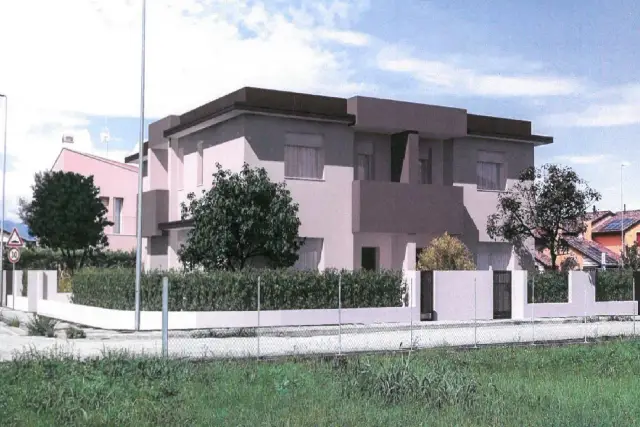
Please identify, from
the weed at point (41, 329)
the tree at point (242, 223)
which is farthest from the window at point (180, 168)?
the weed at point (41, 329)

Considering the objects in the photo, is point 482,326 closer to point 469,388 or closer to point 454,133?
point 454,133

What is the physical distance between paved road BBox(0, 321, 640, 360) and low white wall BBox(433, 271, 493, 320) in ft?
5.06

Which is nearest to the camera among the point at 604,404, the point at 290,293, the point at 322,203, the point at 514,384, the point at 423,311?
the point at 604,404

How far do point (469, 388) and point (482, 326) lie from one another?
17.2m

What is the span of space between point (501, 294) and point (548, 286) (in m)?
2.64

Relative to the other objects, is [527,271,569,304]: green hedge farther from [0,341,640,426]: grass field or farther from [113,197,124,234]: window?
[113,197,124,234]: window

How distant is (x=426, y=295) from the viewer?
30203 mm

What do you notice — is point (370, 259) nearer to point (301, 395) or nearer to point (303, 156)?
point (303, 156)

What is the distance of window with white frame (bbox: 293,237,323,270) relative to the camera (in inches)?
1296

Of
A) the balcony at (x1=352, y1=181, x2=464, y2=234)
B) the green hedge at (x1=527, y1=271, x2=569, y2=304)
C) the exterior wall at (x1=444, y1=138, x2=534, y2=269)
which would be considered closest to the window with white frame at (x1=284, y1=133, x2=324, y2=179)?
the balcony at (x1=352, y1=181, x2=464, y2=234)

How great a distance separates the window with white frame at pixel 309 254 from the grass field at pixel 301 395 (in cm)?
1740

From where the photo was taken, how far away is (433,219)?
114ft

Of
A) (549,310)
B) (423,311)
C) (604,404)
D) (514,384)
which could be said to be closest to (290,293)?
(423,311)

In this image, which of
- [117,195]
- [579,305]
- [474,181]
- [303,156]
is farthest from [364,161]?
[117,195]
